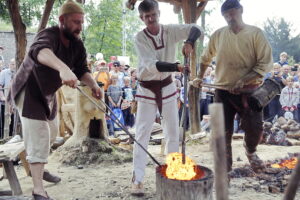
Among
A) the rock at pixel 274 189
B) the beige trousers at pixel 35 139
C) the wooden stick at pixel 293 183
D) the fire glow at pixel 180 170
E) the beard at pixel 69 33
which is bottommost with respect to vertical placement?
the rock at pixel 274 189

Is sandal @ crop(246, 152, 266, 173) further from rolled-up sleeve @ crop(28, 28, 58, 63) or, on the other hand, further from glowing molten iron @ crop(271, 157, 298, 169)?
rolled-up sleeve @ crop(28, 28, 58, 63)

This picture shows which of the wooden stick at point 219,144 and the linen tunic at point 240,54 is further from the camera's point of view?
the linen tunic at point 240,54

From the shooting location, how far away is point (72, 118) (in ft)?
Result: 24.8

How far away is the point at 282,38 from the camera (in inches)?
1407

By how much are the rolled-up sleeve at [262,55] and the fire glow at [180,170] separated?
148 cm

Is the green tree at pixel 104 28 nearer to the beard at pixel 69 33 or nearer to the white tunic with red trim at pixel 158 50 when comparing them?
the white tunic with red trim at pixel 158 50

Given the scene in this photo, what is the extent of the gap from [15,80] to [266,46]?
2930 millimetres

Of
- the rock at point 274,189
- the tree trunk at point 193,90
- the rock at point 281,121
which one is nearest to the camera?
the rock at point 274,189

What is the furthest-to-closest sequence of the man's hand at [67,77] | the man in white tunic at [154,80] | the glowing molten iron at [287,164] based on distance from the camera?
the glowing molten iron at [287,164] → the man in white tunic at [154,80] → the man's hand at [67,77]

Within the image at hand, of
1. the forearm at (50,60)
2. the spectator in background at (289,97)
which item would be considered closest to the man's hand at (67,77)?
the forearm at (50,60)

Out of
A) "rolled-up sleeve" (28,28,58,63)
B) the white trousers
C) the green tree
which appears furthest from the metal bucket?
the green tree

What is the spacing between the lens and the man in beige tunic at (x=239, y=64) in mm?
3850

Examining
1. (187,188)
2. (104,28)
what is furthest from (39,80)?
(104,28)

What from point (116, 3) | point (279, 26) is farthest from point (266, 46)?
point (279, 26)
